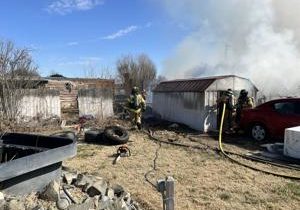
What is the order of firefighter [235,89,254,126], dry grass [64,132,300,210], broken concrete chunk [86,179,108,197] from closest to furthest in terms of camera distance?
broken concrete chunk [86,179,108,197] → dry grass [64,132,300,210] → firefighter [235,89,254,126]

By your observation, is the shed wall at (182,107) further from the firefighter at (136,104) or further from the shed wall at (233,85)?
the firefighter at (136,104)

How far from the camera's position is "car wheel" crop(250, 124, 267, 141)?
15.0 meters

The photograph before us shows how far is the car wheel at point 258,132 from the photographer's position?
15.0m

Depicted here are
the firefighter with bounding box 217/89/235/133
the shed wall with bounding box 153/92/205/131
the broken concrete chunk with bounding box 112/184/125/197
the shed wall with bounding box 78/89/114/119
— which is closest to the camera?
the broken concrete chunk with bounding box 112/184/125/197

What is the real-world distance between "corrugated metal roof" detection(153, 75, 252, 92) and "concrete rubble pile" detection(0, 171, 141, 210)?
427 inches

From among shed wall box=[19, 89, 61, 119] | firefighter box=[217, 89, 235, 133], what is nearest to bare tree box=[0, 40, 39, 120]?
shed wall box=[19, 89, 61, 119]

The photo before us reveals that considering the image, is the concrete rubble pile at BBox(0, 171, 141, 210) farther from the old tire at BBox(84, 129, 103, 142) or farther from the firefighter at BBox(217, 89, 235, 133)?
the firefighter at BBox(217, 89, 235, 133)

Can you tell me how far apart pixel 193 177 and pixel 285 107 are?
20.5ft

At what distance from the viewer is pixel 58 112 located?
21844mm

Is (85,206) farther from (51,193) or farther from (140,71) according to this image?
(140,71)

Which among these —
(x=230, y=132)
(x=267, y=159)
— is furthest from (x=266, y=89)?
(x=267, y=159)

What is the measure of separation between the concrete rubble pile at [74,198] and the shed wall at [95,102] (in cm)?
1490

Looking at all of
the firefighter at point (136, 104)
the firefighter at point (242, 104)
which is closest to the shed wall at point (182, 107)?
the firefighter at point (242, 104)

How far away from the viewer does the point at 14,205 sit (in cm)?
562
